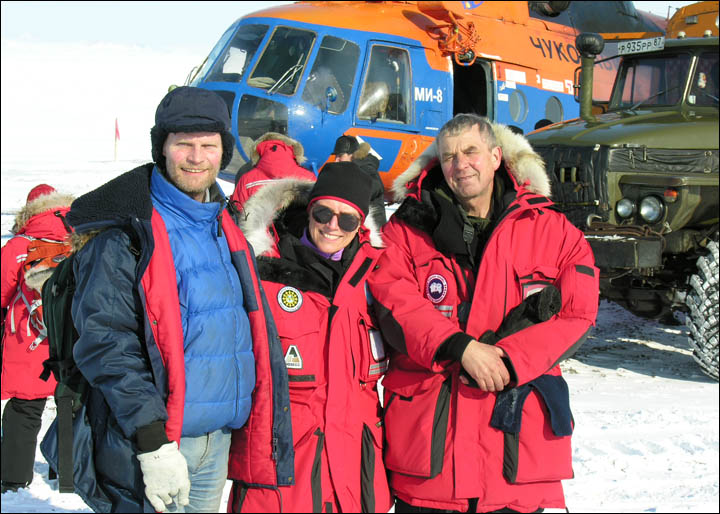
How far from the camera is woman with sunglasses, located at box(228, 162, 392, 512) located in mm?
2549

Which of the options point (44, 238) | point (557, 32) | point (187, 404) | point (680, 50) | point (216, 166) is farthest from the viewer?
point (557, 32)

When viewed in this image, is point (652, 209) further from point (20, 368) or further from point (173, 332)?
point (173, 332)

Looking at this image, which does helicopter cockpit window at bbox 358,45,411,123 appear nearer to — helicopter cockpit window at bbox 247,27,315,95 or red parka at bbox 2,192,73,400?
helicopter cockpit window at bbox 247,27,315,95

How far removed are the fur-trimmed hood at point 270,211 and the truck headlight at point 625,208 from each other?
13.4ft

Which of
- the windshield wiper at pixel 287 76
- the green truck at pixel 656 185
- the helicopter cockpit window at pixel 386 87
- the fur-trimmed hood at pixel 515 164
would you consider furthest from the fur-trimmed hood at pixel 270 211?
the helicopter cockpit window at pixel 386 87

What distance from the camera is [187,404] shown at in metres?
2.35

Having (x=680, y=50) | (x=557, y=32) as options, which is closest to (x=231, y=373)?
(x=680, y=50)

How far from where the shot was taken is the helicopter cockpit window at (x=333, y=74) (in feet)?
30.0

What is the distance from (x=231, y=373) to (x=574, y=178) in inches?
197

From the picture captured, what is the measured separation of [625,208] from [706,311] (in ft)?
3.39

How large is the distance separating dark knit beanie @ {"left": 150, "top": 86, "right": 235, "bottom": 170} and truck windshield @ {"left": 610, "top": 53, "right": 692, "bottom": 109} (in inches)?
232

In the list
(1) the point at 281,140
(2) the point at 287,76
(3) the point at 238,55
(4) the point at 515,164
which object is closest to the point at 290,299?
(4) the point at 515,164

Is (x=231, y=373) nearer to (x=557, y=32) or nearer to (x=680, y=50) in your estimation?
(x=680, y=50)

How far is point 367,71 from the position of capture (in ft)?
30.8
